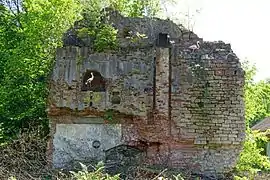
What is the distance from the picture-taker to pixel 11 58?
16703mm

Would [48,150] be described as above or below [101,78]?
below

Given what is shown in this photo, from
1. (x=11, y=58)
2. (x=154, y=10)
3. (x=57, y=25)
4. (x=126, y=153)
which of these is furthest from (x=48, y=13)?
(x=126, y=153)

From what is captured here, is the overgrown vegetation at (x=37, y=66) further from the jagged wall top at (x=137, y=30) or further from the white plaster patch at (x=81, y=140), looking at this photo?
the white plaster patch at (x=81, y=140)

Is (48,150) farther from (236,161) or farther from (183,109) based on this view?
(236,161)

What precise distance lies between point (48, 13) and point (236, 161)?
8329mm

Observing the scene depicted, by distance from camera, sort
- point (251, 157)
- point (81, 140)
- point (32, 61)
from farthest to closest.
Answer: point (32, 61) → point (251, 157) → point (81, 140)

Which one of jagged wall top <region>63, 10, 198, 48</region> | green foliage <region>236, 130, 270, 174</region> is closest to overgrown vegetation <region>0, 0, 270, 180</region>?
green foliage <region>236, 130, 270, 174</region>

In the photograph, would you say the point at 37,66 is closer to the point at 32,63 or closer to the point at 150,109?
the point at 32,63

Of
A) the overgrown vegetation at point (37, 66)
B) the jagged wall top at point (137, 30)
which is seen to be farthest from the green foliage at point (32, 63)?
the jagged wall top at point (137, 30)

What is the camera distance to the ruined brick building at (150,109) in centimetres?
1198

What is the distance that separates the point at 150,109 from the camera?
1211 centimetres

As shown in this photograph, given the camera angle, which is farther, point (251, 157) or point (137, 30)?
point (251, 157)

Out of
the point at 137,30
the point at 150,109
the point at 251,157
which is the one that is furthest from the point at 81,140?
the point at 251,157

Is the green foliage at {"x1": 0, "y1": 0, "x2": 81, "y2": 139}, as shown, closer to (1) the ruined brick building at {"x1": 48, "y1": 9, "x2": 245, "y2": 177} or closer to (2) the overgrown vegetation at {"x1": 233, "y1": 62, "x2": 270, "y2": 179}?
(1) the ruined brick building at {"x1": 48, "y1": 9, "x2": 245, "y2": 177}
